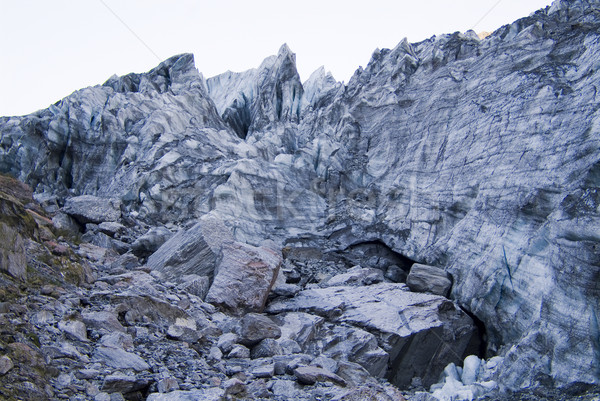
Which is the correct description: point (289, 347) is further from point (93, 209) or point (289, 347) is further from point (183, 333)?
point (93, 209)

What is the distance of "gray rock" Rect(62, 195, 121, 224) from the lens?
17.0m

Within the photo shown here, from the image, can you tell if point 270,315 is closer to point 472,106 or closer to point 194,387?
point 194,387

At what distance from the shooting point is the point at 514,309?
33.4 feet

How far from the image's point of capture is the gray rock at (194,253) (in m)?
11.6

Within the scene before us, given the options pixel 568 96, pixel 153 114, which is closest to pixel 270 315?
pixel 568 96

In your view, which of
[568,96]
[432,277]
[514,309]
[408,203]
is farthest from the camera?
[408,203]

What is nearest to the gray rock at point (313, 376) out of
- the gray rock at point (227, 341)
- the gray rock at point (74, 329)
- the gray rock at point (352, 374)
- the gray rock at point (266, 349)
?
the gray rock at point (352, 374)

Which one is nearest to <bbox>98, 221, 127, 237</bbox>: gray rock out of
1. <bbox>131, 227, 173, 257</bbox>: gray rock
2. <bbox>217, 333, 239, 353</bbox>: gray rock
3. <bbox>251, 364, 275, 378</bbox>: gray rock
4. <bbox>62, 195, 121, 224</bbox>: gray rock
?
<bbox>62, 195, 121, 224</bbox>: gray rock

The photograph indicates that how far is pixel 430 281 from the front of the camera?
1276cm

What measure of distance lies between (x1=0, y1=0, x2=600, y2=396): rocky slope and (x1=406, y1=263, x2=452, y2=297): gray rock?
0.06 m

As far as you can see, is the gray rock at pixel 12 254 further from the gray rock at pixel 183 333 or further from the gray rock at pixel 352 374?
the gray rock at pixel 352 374

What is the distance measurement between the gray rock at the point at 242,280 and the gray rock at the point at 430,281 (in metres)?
4.27

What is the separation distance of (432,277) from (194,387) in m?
8.85

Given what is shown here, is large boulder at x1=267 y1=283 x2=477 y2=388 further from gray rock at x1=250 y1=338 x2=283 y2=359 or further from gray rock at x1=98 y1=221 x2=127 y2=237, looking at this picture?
gray rock at x1=98 y1=221 x2=127 y2=237
